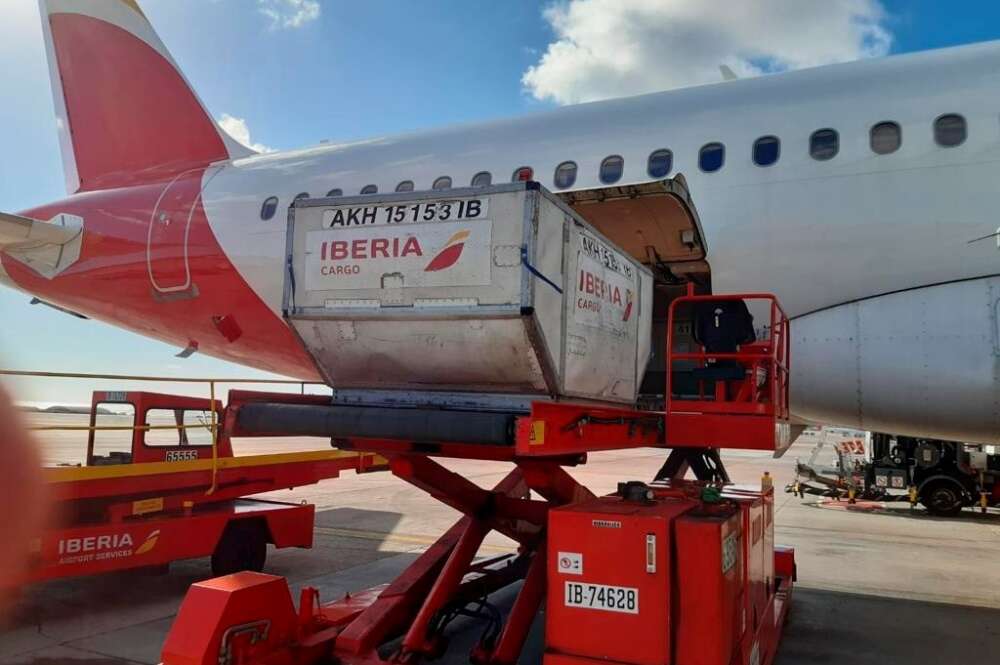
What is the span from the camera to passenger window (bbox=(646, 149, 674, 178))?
729 centimetres

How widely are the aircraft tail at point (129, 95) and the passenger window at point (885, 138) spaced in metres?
8.93

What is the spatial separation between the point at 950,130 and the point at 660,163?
239cm

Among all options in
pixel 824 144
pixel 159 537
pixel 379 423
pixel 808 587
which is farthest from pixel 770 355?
pixel 159 537

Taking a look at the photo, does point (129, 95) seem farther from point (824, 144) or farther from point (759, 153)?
point (824, 144)

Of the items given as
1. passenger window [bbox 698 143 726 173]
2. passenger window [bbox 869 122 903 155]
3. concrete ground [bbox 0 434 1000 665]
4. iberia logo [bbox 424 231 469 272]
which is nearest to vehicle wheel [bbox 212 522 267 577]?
concrete ground [bbox 0 434 1000 665]

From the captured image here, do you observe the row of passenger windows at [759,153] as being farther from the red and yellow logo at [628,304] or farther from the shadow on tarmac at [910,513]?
the shadow on tarmac at [910,513]

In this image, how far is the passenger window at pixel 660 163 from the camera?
729cm

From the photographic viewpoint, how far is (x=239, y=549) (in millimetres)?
7363

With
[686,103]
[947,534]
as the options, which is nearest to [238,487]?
[686,103]

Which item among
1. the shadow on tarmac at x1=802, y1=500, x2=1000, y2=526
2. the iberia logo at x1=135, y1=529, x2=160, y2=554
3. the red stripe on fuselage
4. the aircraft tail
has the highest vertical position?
the aircraft tail

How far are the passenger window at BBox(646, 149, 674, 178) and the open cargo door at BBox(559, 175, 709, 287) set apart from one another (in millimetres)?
883

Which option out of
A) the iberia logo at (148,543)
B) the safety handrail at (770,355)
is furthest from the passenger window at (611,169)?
the iberia logo at (148,543)

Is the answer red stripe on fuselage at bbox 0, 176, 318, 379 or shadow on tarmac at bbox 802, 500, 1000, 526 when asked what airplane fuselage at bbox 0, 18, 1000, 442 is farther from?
shadow on tarmac at bbox 802, 500, 1000, 526

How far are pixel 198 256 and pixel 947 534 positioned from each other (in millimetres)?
11079
